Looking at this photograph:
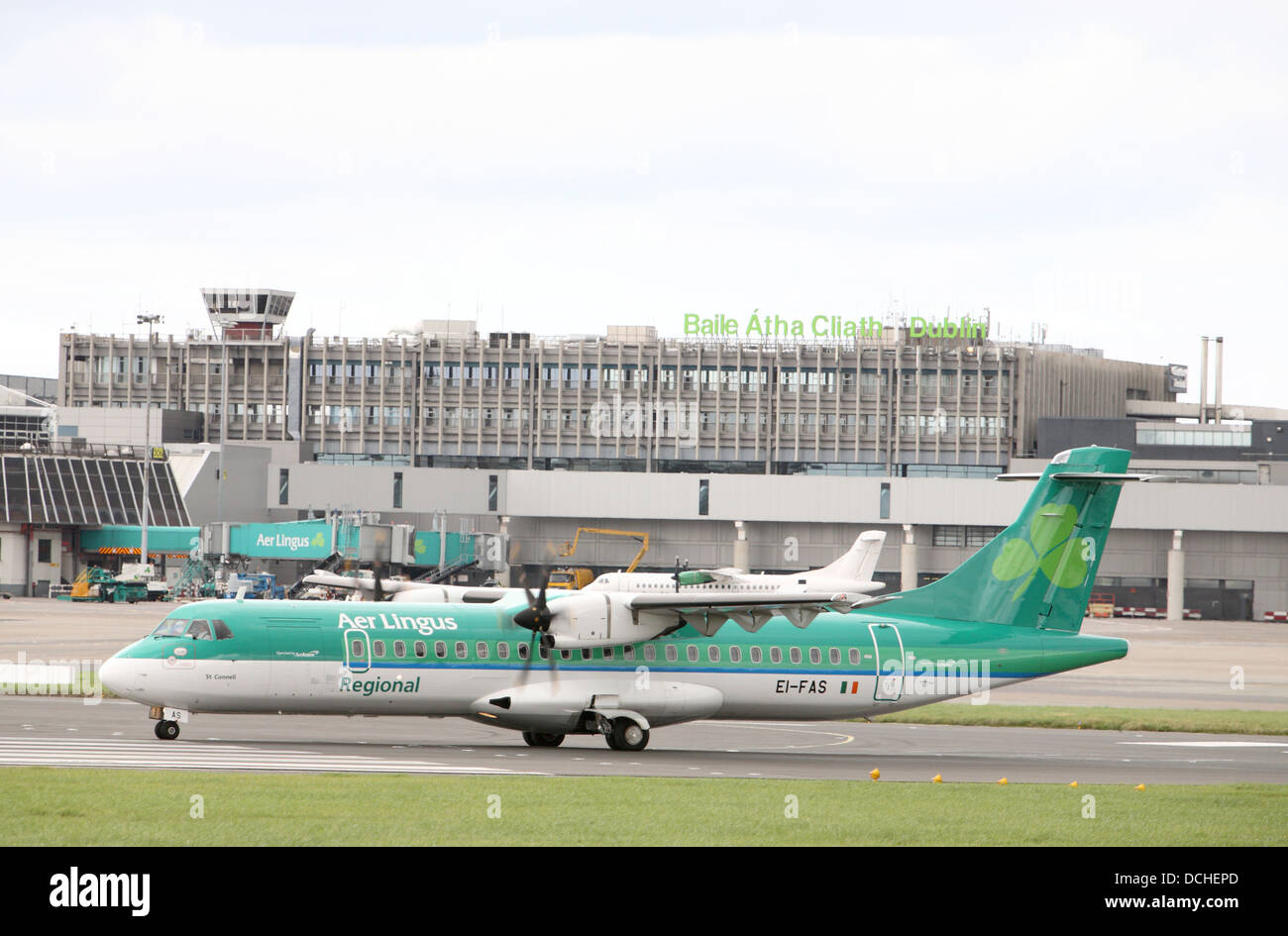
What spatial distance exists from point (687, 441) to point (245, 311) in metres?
42.6

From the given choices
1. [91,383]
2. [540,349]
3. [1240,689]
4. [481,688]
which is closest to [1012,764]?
[481,688]

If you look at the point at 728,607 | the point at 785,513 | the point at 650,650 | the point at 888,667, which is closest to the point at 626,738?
the point at 650,650

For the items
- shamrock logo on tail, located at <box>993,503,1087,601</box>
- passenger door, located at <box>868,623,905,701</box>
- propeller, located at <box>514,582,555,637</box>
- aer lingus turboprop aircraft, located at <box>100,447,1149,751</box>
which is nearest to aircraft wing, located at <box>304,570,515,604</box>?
aer lingus turboprop aircraft, located at <box>100,447,1149,751</box>

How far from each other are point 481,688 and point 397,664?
1829mm

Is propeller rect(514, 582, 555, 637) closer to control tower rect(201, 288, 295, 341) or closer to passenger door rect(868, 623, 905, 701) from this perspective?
passenger door rect(868, 623, 905, 701)

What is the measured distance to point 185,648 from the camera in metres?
29.3

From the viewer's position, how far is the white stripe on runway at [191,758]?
25078 mm

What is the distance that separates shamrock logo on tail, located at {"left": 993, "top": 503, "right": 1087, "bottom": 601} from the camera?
34.2 metres

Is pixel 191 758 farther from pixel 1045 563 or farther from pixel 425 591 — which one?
pixel 1045 563

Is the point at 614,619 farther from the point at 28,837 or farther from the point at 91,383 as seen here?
the point at 91,383

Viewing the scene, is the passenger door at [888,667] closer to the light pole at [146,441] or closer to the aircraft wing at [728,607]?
the aircraft wing at [728,607]

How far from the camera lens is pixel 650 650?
32.0 metres

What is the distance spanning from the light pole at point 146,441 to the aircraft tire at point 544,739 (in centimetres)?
7628

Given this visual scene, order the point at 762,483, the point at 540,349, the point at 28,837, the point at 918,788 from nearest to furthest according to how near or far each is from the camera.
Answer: the point at 28,837, the point at 918,788, the point at 762,483, the point at 540,349
